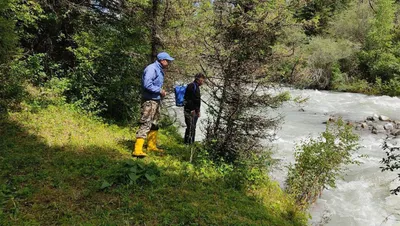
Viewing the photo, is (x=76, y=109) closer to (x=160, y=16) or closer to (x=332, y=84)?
(x=160, y=16)

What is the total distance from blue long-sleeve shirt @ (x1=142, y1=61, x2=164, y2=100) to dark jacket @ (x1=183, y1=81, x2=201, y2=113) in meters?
1.45

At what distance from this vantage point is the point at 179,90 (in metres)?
7.27

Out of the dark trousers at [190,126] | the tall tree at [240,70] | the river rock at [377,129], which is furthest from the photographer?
the river rock at [377,129]

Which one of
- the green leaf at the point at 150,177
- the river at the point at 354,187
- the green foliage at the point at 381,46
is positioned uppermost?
the green foliage at the point at 381,46

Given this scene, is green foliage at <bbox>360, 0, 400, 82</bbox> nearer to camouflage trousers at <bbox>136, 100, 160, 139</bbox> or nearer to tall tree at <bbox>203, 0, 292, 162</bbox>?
tall tree at <bbox>203, 0, 292, 162</bbox>

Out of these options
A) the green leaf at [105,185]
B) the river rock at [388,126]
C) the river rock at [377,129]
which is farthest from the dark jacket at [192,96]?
the river rock at [388,126]

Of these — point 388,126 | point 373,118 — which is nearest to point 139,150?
point 388,126

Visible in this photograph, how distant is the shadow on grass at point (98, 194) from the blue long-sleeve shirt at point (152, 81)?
135cm

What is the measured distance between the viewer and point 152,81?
617cm

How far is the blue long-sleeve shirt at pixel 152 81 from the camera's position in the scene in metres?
6.11

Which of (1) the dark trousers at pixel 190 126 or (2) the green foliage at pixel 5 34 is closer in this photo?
(2) the green foliage at pixel 5 34

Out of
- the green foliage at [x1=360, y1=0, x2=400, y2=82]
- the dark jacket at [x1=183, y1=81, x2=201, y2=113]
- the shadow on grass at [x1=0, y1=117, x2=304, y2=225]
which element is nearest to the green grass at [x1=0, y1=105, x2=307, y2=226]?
the shadow on grass at [x1=0, y1=117, x2=304, y2=225]

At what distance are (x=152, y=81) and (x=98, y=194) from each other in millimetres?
2488

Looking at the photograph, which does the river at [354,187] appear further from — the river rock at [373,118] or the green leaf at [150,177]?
the green leaf at [150,177]
